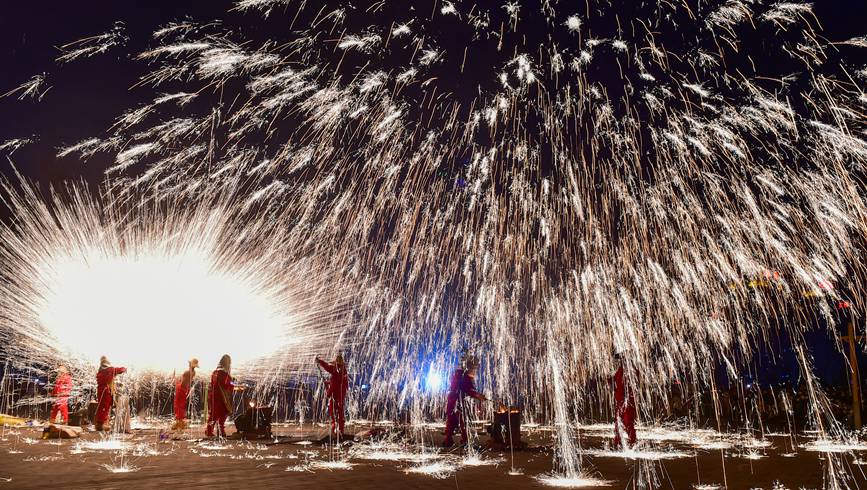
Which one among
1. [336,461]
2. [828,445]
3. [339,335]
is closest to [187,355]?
[339,335]

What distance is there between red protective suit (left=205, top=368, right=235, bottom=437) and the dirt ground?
1.99ft

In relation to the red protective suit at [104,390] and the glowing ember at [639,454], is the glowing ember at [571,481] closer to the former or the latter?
the glowing ember at [639,454]

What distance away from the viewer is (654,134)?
12.7 m

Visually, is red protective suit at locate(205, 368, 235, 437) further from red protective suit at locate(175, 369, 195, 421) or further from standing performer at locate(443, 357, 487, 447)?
standing performer at locate(443, 357, 487, 447)

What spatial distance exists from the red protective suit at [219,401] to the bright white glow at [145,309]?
6595 millimetres

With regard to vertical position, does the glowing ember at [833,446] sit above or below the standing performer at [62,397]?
below

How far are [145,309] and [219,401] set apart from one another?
8.18 m

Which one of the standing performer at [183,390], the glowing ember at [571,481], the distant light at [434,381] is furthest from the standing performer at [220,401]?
the distant light at [434,381]

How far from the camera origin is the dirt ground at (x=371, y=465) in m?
6.45

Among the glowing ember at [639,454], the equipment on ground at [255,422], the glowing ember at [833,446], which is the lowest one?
the glowing ember at [833,446]

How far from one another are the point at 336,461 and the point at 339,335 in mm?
20545

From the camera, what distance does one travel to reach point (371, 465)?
315 inches

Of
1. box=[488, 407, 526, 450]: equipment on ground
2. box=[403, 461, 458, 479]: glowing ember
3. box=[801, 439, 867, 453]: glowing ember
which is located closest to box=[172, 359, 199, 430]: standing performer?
box=[488, 407, 526, 450]: equipment on ground

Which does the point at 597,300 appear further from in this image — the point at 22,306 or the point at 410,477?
the point at 22,306
